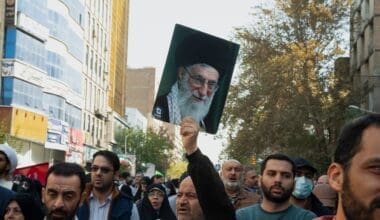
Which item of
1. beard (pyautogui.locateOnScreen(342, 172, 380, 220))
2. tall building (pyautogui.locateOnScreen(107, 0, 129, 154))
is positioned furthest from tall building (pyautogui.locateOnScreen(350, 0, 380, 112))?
tall building (pyautogui.locateOnScreen(107, 0, 129, 154))

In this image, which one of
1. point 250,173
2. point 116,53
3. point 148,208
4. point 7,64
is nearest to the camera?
point 148,208

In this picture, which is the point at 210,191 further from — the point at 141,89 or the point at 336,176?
the point at 141,89

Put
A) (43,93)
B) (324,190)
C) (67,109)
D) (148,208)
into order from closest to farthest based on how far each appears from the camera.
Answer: (324,190)
(148,208)
(43,93)
(67,109)

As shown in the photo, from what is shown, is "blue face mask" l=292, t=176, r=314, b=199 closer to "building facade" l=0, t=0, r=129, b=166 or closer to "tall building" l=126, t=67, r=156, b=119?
"building facade" l=0, t=0, r=129, b=166

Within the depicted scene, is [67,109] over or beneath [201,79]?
over

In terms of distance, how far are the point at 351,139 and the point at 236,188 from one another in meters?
4.82

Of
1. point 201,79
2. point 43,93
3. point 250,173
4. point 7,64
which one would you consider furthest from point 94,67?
point 201,79

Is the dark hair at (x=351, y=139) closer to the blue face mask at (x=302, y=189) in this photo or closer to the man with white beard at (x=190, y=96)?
the man with white beard at (x=190, y=96)

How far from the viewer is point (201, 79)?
4.54m

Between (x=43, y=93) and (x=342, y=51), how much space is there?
19.1m

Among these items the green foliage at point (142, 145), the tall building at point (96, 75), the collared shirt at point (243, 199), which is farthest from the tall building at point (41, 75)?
the collared shirt at point (243, 199)

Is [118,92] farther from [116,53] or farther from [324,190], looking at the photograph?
[324,190]

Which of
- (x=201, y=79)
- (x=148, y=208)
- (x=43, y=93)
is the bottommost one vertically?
(x=148, y=208)

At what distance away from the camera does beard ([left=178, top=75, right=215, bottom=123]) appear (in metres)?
4.42
